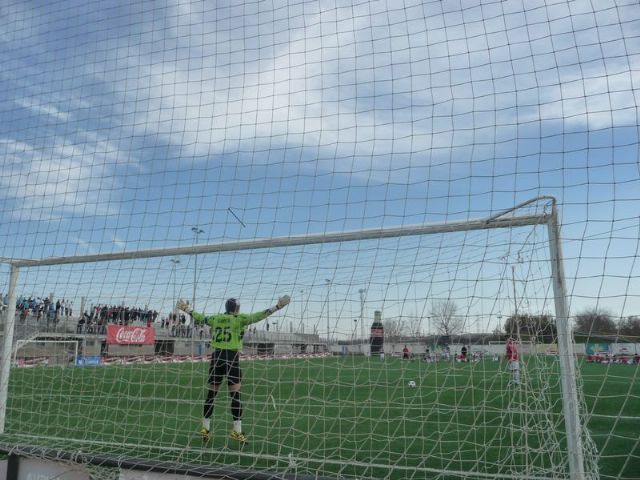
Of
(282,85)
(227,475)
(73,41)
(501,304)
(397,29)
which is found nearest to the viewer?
(227,475)

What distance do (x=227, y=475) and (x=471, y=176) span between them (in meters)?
3.14

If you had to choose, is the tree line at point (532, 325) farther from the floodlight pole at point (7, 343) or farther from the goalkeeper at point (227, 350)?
the floodlight pole at point (7, 343)

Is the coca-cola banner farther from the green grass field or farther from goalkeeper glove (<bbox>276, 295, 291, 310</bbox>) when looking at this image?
goalkeeper glove (<bbox>276, 295, 291, 310</bbox>)

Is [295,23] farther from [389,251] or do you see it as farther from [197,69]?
[389,251]

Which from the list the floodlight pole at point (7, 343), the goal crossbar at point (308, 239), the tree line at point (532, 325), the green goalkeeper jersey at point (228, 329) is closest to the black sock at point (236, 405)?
the green goalkeeper jersey at point (228, 329)

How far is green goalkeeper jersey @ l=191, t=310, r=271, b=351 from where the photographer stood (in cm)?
583

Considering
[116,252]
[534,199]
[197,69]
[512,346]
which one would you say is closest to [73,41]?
[197,69]

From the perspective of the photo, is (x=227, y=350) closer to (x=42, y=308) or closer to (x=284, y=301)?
(x=284, y=301)

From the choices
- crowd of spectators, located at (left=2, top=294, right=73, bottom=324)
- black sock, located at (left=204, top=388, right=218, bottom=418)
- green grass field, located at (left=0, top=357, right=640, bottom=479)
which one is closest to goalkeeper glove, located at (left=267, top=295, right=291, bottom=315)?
green grass field, located at (left=0, top=357, right=640, bottom=479)

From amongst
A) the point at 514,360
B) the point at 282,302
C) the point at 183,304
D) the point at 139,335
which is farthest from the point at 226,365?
the point at 514,360

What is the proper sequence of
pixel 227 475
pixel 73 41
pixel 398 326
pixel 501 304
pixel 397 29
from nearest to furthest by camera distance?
pixel 227 475 < pixel 501 304 < pixel 398 326 < pixel 397 29 < pixel 73 41

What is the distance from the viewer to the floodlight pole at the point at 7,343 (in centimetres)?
588

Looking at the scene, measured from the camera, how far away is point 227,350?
5887 mm

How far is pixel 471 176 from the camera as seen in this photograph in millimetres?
4422
